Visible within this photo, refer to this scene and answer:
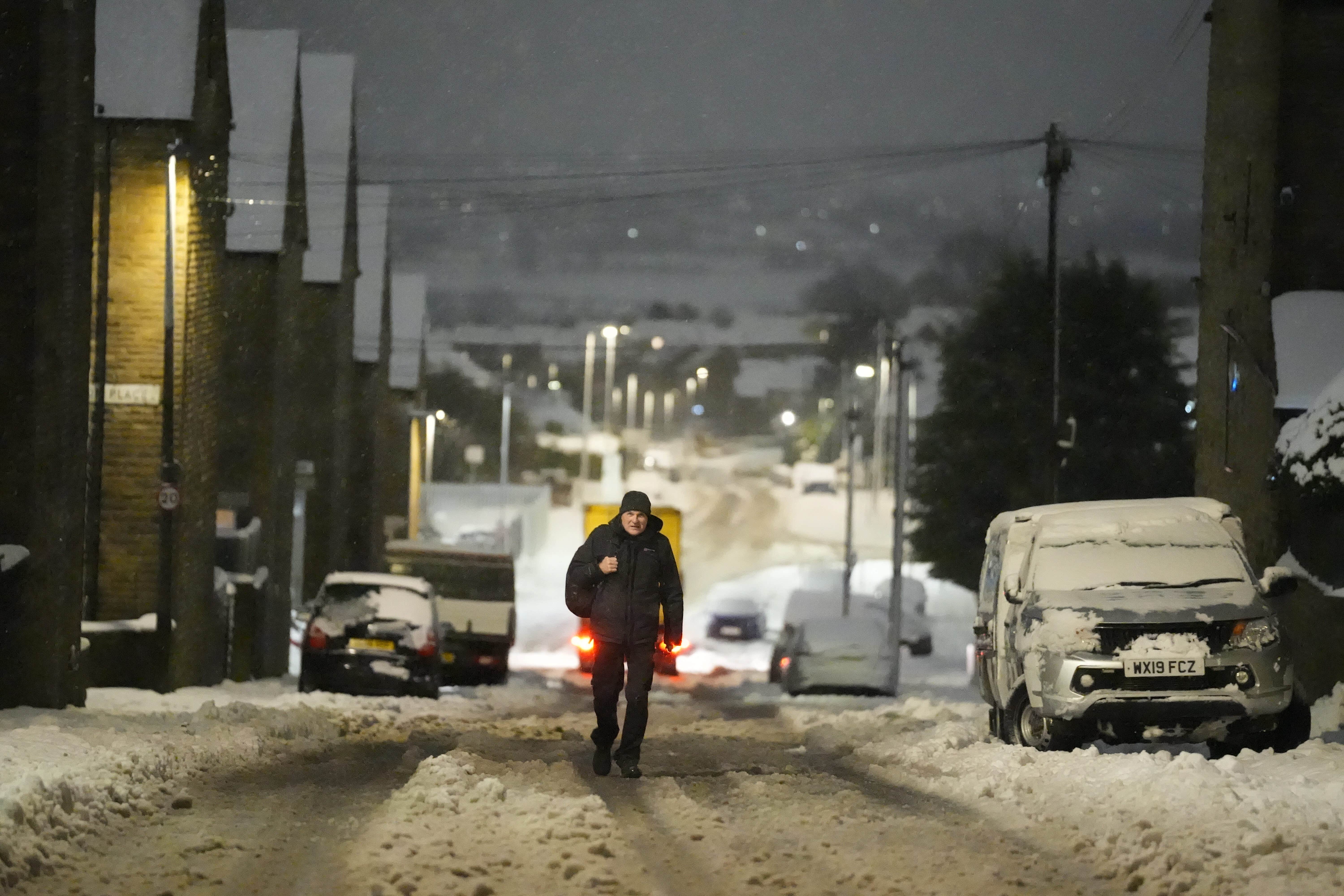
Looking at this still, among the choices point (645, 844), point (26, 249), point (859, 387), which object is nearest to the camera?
point (645, 844)

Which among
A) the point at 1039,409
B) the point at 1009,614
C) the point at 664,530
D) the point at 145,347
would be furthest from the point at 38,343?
the point at 1039,409

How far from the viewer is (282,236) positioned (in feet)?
105

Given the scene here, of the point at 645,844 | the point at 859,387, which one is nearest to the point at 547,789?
the point at 645,844

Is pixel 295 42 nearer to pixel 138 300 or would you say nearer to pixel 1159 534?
pixel 138 300

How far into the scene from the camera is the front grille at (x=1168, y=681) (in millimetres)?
10680

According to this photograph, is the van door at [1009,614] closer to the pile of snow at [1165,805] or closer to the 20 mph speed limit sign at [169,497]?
the pile of snow at [1165,805]

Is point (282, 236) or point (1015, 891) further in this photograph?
point (282, 236)

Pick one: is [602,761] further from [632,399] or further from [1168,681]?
[632,399]

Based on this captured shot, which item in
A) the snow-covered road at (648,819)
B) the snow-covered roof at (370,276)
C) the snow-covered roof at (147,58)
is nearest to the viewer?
the snow-covered road at (648,819)

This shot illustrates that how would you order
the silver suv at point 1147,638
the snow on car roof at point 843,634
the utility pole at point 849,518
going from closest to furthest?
the silver suv at point 1147,638 → the snow on car roof at point 843,634 → the utility pole at point 849,518

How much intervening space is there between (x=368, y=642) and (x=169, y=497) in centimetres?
346

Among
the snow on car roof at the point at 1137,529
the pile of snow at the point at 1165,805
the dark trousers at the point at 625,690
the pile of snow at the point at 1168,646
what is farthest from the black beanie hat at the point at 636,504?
the snow on car roof at the point at 1137,529

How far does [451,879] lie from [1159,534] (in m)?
7.19

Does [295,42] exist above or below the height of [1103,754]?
above
